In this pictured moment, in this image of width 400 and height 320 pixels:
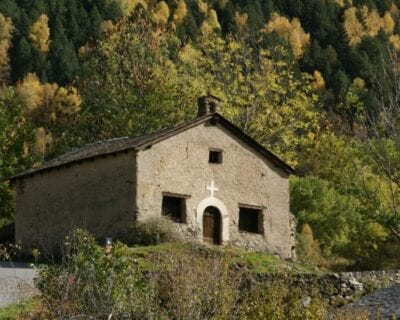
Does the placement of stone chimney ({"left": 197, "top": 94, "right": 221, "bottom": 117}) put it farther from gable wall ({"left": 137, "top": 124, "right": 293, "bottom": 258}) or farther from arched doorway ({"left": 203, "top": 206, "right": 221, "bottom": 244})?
arched doorway ({"left": 203, "top": 206, "right": 221, "bottom": 244})

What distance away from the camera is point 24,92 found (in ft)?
293

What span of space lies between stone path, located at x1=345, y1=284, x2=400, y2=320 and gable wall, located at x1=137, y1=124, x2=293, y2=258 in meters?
11.7

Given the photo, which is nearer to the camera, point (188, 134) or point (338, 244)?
point (188, 134)

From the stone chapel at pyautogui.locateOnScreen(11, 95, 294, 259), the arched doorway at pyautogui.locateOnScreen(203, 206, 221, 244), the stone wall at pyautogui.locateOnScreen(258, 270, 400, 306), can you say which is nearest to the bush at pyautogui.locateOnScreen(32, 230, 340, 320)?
the stone wall at pyautogui.locateOnScreen(258, 270, 400, 306)

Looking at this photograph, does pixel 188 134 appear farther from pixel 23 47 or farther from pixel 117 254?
pixel 23 47

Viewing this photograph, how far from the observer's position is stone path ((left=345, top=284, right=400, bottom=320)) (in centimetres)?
1430

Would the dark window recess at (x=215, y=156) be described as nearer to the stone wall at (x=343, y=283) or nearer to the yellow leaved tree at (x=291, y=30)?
the stone wall at (x=343, y=283)

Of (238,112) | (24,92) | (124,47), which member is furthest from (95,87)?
(24,92)

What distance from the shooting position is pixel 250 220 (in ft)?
101

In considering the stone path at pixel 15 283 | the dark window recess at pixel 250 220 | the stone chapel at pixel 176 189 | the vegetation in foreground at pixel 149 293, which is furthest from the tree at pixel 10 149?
the vegetation in foreground at pixel 149 293

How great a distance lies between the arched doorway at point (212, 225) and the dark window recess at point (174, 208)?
92 cm

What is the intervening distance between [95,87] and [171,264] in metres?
32.9

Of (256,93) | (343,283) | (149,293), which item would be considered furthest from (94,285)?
(256,93)

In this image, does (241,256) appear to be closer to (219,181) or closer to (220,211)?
(220,211)
